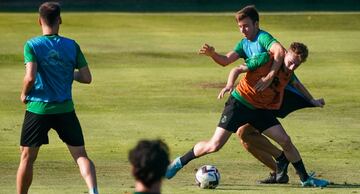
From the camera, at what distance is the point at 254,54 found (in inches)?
535

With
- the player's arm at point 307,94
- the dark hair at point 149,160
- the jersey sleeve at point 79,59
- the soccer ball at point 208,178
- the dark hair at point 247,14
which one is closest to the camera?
the dark hair at point 149,160

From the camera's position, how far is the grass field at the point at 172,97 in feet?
49.8

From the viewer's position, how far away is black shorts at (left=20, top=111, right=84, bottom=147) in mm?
11820

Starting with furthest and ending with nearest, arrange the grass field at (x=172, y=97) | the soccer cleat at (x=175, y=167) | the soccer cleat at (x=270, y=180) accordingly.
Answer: the grass field at (x=172, y=97) < the soccer cleat at (x=270, y=180) < the soccer cleat at (x=175, y=167)

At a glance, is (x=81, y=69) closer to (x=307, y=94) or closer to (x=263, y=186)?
(x=263, y=186)

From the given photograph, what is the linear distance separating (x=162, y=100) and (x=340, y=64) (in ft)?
28.5

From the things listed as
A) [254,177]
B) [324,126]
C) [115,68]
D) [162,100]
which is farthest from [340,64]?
[254,177]

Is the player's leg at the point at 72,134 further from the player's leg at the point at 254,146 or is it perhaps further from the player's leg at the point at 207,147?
the player's leg at the point at 254,146

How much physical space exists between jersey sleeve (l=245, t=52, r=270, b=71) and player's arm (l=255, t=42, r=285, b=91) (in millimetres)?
84

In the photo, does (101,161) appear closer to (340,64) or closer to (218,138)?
(218,138)

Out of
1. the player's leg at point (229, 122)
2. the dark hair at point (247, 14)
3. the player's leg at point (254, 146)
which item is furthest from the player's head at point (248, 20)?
the player's leg at point (254, 146)

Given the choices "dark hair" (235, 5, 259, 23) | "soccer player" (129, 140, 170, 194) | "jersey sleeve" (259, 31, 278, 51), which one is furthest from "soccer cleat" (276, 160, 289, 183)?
"soccer player" (129, 140, 170, 194)

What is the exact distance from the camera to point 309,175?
1428 centimetres

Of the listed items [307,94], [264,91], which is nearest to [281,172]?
[307,94]
